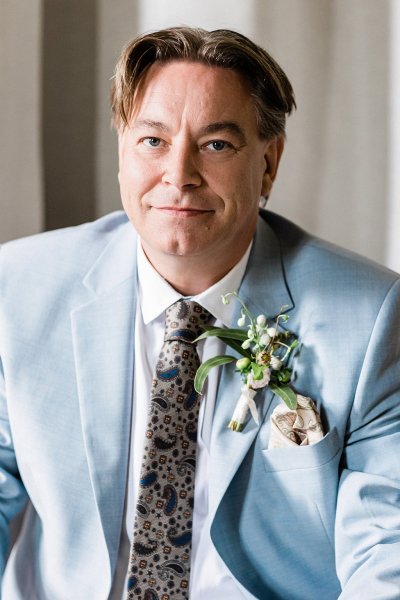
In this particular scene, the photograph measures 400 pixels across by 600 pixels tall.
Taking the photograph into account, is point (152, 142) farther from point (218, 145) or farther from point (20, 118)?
point (20, 118)

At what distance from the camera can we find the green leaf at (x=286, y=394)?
5.83 feet

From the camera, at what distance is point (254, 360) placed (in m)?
1.87

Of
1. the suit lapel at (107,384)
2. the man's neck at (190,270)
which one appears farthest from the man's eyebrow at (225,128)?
the suit lapel at (107,384)

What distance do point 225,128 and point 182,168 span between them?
0.12m

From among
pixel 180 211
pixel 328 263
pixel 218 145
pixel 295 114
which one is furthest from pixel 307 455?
pixel 295 114

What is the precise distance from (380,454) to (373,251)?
991mm

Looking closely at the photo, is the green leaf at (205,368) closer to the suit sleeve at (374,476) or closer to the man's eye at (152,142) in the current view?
the suit sleeve at (374,476)

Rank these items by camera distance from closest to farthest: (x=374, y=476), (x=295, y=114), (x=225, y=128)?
(x=374, y=476) < (x=225, y=128) < (x=295, y=114)

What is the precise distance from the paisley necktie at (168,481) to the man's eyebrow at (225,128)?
1.31 ft

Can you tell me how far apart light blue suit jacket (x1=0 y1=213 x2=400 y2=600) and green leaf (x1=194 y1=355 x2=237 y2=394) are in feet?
0.16

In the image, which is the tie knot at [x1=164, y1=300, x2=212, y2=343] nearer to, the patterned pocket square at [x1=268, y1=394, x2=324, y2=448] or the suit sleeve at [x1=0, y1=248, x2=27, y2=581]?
the patterned pocket square at [x1=268, y1=394, x2=324, y2=448]

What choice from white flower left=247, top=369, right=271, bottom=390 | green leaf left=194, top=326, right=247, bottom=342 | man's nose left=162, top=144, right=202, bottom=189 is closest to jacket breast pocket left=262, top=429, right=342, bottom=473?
white flower left=247, top=369, right=271, bottom=390

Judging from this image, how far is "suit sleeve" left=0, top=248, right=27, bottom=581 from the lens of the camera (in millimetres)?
1957

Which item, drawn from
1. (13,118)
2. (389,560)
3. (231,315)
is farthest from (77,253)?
(389,560)
